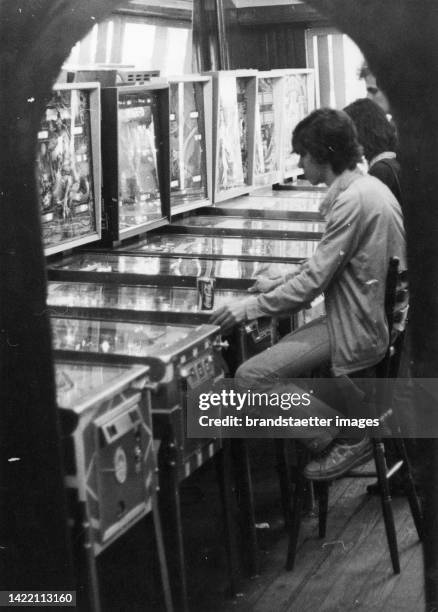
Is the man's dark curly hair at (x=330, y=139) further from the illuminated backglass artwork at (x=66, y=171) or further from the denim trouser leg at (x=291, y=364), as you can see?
the illuminated backglass artwork at (x=66, y=171)

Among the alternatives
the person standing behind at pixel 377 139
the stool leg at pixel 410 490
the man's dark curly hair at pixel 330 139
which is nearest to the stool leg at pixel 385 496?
the stool leg at pixel 410 490

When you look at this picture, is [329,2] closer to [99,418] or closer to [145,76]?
[99,418]

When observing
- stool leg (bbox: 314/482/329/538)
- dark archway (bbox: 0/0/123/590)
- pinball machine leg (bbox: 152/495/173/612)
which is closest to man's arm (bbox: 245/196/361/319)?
stool leg (bbox: 314/482/329/538)

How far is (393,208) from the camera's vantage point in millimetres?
3361

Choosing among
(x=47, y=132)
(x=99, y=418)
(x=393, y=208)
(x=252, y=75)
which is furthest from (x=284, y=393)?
(x=252, y=75)

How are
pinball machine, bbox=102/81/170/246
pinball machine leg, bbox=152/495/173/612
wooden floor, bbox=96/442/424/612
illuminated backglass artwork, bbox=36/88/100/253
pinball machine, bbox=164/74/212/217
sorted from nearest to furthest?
pinball machine leg, bbox=152/495/173/612
wooden floor, bbox=96/442/424/612
illuminated backglass artwork, bbox=36/88/100/253
pinball machine, bbox=102/81/170/246
pinball machine, bbox=164/74/212/217

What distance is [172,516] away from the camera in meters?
2.89

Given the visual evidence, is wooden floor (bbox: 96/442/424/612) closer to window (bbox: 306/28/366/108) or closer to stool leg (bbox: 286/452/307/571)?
stool leg (bbox: 286/452/307/571)

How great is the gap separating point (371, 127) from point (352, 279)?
1.27 meters

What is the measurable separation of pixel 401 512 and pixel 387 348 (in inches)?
37.8

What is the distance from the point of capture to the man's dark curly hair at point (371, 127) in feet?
14.1

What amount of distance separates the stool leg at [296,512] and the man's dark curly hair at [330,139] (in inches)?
41.1

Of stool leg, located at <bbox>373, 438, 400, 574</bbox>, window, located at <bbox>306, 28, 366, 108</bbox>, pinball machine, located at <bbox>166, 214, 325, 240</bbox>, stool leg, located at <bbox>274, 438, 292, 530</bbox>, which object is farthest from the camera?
window, located at <bbox>306, 28, 366, 108</bbox>

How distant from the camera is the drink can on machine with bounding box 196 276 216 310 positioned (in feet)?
11.4
